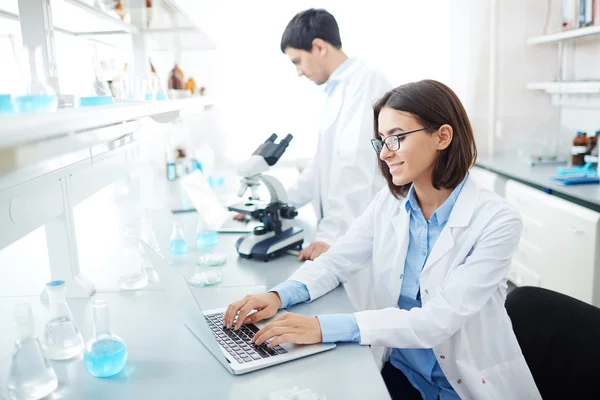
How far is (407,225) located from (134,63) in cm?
193

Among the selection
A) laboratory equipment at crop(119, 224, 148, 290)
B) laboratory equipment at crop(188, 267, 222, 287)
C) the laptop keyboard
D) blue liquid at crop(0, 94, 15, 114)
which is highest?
blue liquid at crop(0, 94, 15, 114)

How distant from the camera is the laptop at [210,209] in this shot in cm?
244

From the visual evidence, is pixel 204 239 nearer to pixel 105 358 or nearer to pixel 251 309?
pixel 251 309

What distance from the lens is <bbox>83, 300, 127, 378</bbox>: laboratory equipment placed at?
3.80 feet

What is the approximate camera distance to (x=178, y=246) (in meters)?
2.15

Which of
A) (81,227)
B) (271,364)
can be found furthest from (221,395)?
(81,227)

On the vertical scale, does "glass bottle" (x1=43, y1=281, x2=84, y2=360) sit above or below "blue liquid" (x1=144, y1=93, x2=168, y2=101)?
below

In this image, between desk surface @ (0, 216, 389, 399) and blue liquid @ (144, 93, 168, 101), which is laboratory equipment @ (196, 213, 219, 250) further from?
desk surface @ (0, 216, 389, 399)

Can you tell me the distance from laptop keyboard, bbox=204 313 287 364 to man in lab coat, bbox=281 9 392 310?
0.72 metres

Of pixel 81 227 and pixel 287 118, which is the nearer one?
pixel 81 227

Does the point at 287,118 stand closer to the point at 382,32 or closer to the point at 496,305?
the point at 382,32

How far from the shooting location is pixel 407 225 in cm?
156

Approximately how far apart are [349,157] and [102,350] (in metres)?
1.39

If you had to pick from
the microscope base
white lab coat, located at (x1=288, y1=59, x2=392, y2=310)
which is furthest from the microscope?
white lab coat, located at (x1=288, y1=59, x2=392, y2=310)
